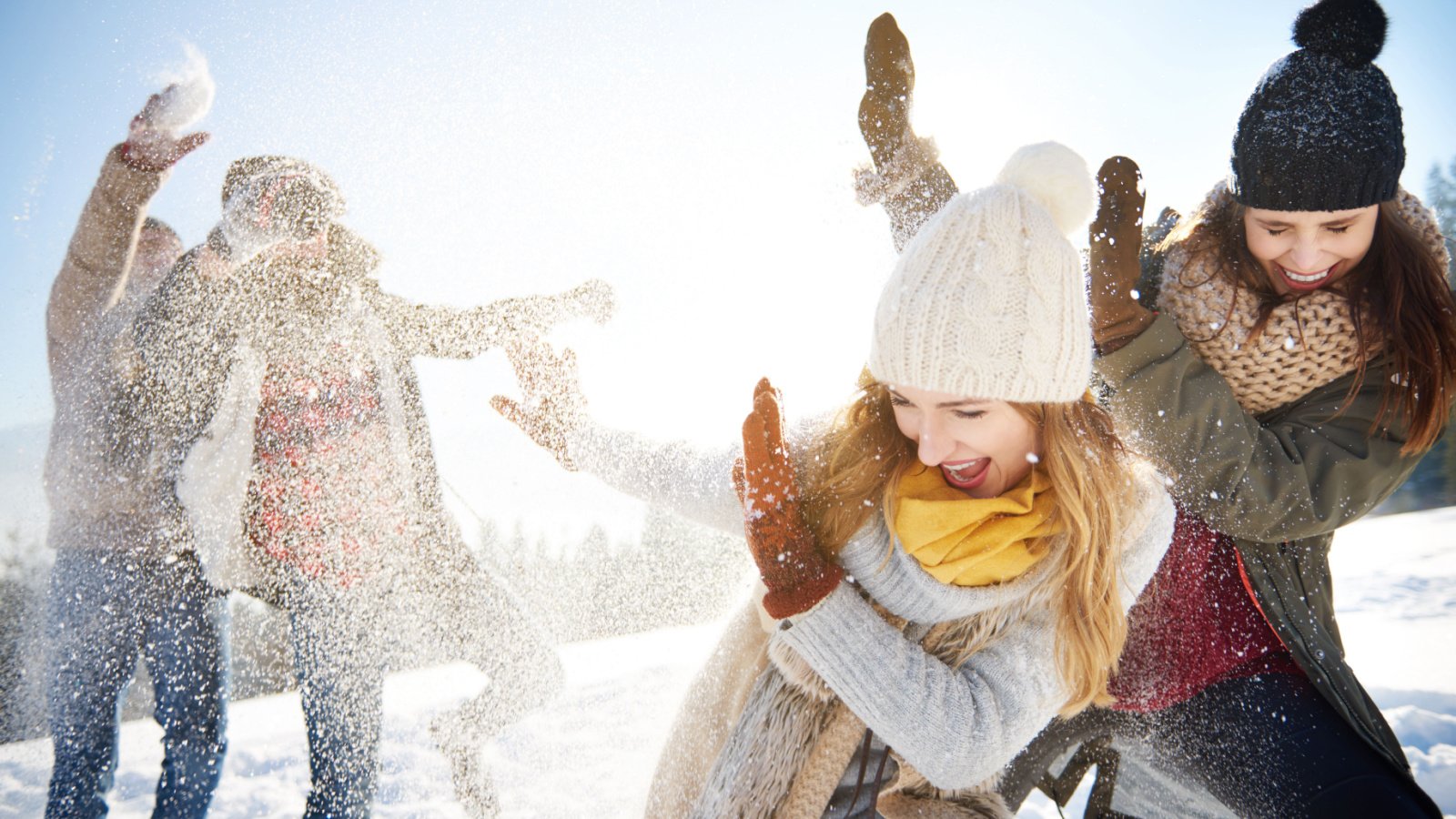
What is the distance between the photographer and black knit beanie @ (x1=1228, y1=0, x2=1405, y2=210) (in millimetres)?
1552

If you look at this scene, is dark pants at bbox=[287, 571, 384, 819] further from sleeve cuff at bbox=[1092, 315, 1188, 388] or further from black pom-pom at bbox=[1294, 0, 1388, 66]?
black pom-pom at bbox=[1294, 0, 1388, 66]

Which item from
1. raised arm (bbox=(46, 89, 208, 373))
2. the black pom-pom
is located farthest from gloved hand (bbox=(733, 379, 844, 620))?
raised arm (bbox=(46, 89, 208, 373))

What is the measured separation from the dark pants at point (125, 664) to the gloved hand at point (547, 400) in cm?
119

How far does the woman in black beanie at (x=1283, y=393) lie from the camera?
1562 mm

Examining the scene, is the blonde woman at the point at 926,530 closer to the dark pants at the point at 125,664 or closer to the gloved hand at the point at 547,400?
the gloved hand at the point at 547,400

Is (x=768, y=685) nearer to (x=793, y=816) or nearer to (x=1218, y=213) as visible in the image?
(x=793, y=816)

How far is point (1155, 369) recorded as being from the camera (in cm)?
157

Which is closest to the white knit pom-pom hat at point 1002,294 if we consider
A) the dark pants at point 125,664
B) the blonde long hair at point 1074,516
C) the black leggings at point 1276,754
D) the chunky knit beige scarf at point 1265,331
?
the blonde long hair at point 1074,516

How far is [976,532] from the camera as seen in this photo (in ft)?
4.89

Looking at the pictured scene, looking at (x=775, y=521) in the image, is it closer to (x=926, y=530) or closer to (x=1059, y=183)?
(x=926, y=530)

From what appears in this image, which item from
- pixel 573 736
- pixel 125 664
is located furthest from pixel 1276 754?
pixel 125 664

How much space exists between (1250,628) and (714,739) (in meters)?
1.26

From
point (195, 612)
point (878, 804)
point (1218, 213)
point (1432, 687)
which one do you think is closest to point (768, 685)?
point (878, 804)

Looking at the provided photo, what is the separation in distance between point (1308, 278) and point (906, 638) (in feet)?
3.81
